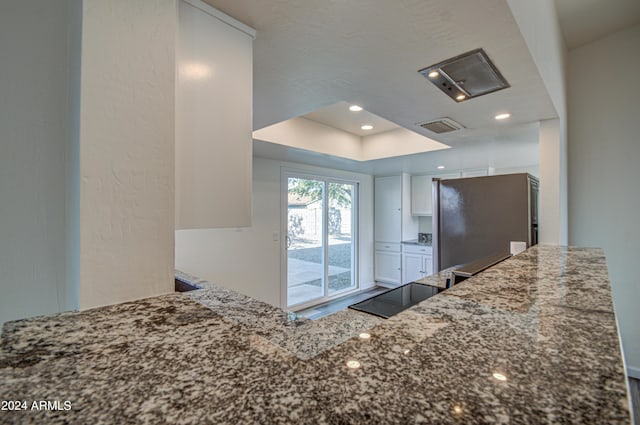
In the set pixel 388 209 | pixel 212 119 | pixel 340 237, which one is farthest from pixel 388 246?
pixel 212 119

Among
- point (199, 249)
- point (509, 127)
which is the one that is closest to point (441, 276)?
point (509, 127)

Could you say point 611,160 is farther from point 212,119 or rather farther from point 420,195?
point 212,119

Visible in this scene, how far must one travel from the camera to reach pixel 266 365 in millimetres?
449

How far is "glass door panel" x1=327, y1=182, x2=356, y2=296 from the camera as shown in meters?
4.46

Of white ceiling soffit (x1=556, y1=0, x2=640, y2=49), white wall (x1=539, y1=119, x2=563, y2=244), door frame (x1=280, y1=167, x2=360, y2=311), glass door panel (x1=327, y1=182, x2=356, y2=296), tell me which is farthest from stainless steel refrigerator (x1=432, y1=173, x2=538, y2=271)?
glass door panel (x1=327, y1=182, x2=356, y2=296)

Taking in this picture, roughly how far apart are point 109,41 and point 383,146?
10.1ft

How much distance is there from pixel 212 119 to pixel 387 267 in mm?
4510

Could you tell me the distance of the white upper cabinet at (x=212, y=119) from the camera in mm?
926

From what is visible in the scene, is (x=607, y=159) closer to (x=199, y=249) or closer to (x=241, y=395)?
(x=241, y=395)

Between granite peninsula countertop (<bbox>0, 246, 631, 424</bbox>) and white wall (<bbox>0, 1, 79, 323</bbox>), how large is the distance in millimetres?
287

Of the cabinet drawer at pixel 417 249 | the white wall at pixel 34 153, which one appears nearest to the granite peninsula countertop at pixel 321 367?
the white wall at pixel 34 153

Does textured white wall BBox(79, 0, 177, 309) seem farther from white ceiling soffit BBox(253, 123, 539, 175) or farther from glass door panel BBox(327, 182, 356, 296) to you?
glass door panel BBox(327, 182, 356, 296)

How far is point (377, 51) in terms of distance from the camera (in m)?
1.20

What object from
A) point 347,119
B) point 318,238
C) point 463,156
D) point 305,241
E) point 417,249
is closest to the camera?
point 347,119
